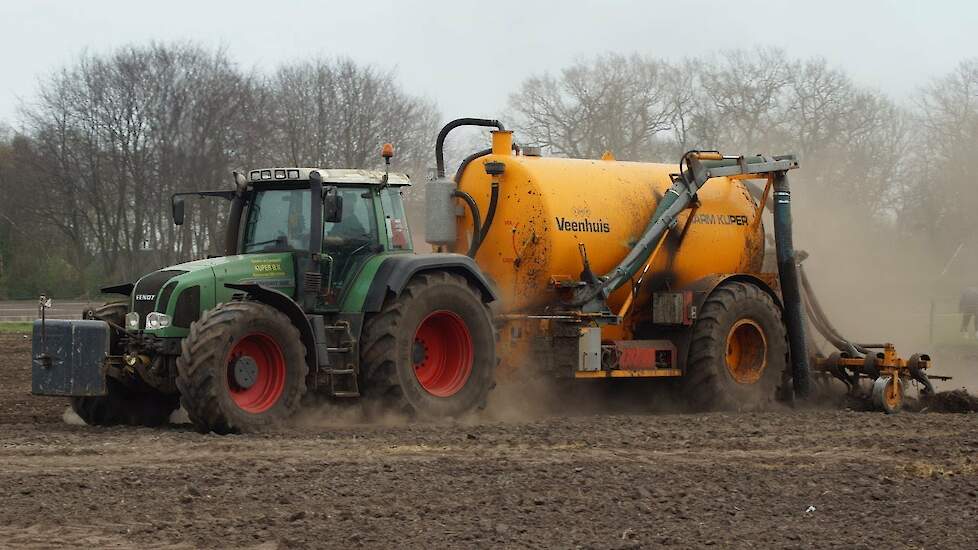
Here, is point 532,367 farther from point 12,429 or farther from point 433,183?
point 12,429

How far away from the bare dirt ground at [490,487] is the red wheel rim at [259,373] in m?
0.46

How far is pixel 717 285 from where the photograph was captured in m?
15.5

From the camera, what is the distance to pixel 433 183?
15.1 metres

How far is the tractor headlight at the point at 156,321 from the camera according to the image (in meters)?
12.0

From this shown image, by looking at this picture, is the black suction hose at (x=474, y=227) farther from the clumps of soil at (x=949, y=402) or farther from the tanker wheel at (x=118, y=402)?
the clumps of soil at (x=949, y=402)

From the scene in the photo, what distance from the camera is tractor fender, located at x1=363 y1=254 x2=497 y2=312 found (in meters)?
12.9

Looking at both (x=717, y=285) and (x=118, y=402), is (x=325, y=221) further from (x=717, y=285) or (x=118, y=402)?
(x=717, y=285)

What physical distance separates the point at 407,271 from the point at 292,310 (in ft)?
4.18

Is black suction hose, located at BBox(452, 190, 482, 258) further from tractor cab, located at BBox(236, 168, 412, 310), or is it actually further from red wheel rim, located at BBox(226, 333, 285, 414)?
red wheel rim, located at BBox(226, 333, 285, 414)

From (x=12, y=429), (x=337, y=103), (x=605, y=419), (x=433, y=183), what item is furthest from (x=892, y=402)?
(x=337, y=103)

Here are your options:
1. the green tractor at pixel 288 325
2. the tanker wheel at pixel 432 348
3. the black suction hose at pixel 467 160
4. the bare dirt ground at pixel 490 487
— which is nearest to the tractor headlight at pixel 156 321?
the green tractor at pixel 288 325

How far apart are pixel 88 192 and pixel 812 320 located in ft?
108

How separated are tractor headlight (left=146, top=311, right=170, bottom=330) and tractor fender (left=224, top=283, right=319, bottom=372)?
0.66 metres

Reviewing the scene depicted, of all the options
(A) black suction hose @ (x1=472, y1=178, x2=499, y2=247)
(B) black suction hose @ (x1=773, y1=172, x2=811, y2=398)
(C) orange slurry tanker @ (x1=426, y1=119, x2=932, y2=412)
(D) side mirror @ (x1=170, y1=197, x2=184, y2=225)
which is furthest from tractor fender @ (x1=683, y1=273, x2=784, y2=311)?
(D) side mirror @ (x1=170, y1=197, x2=184, y2=225)
